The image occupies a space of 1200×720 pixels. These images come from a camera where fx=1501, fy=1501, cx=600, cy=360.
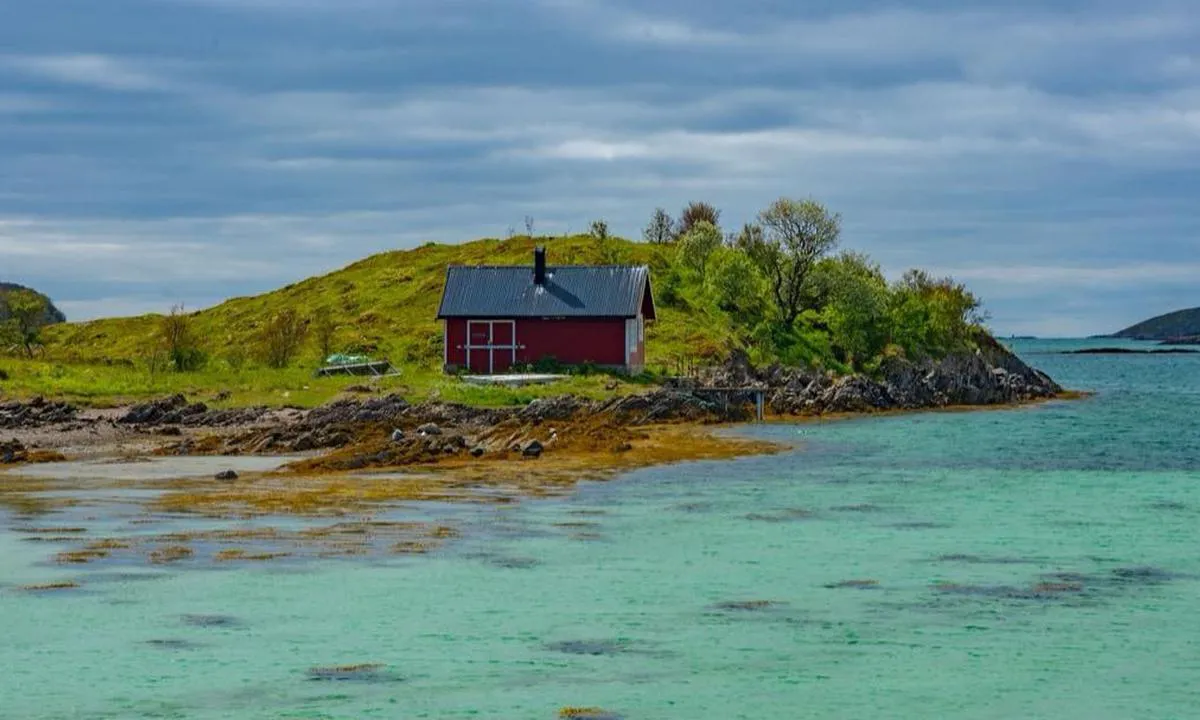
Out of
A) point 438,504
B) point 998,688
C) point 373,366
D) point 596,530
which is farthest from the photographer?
point 373,366

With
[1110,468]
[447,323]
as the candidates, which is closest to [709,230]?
[447,323]

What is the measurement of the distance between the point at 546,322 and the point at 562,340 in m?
1.08

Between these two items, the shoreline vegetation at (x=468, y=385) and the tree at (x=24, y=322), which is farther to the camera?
the tree at (x=24, y=322)

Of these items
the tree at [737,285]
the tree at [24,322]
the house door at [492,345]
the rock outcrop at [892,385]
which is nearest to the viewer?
the rock outcrop at [892,385]

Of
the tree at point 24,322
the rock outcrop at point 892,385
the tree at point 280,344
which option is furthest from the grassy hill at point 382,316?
the rock outcrop at point 892,385

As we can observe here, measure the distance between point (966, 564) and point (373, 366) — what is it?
150 ft

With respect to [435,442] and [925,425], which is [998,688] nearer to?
[435,442]

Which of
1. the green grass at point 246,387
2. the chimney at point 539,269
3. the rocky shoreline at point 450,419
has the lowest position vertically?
the rocky shoreline at point 450,419

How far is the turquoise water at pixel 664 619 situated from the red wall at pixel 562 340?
35.4 meters

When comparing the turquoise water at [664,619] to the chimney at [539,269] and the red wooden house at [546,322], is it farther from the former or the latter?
the chimney at [539,269]

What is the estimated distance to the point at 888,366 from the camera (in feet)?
252

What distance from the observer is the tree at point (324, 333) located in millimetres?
74000

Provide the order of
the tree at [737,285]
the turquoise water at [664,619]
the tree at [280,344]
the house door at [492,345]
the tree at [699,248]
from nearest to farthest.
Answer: the turquoise water at [664,619], the tree at [280,344], the house door at [492,345], the tree at [737,285], the tree at [699,248]

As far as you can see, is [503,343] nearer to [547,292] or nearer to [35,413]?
[547,292]
